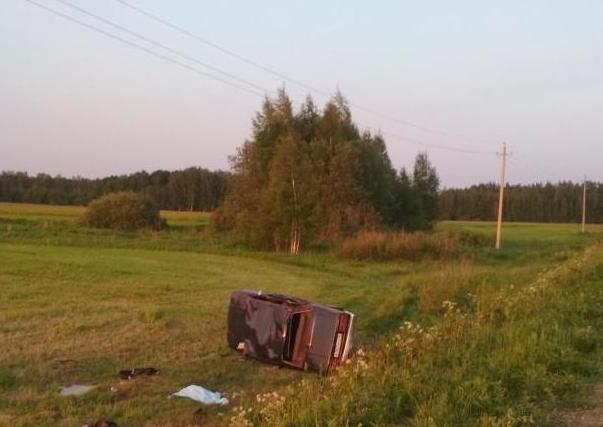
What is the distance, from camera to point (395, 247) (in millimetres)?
38031

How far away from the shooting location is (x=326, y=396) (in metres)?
5.93

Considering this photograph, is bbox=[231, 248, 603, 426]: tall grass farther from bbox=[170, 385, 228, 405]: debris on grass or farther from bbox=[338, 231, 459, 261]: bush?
bbox=[338, 231, 459, 261]: bush

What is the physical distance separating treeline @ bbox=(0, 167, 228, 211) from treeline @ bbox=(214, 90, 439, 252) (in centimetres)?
4734

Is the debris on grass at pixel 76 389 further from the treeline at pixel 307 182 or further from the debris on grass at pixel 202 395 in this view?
the treeline at pixel 307 182

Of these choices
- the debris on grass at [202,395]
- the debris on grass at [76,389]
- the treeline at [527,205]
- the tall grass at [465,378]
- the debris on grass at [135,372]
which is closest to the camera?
the tall grass at [465,378]

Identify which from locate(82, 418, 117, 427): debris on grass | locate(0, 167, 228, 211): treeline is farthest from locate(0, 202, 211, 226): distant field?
locate(82, 418, 117, 427): debris on grass

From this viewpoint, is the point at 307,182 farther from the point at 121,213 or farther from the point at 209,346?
the point at 209,346

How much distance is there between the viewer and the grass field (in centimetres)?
594

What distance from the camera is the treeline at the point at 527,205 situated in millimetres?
132125

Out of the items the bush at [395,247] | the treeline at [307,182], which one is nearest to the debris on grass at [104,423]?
the bush at [395,247]

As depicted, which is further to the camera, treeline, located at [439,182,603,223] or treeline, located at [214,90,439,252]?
treeline, located at [439,182,603,223]

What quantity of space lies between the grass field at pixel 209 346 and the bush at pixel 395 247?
10918 millimetres

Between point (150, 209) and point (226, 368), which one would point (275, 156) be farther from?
point (226, 368)

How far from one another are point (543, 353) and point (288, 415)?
2.81 m
